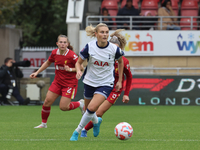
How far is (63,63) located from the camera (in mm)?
8742

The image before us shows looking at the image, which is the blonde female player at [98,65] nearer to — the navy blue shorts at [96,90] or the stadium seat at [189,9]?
the navy blue shorts at [96,90]

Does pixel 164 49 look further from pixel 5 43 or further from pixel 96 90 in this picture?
pixel 96 90

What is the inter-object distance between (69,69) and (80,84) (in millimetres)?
7470

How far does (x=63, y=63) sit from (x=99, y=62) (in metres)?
2.28

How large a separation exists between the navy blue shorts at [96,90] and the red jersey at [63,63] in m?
1.93

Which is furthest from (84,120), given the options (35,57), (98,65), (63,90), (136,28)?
(35,57)

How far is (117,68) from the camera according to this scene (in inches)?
300

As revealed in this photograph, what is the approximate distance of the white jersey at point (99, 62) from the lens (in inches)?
259

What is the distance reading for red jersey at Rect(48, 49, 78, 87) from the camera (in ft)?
28.7

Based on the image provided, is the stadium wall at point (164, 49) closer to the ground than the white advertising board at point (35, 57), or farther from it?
farther from it

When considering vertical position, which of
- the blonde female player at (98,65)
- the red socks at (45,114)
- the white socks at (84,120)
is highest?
the blonde female player at (98,65)

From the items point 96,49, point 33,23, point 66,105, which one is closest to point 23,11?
point 33,23

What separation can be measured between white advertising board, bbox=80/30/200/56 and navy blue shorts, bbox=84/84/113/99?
1183 centimetres

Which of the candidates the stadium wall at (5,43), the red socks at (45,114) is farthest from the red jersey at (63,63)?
the stadium wall at (5,43)
